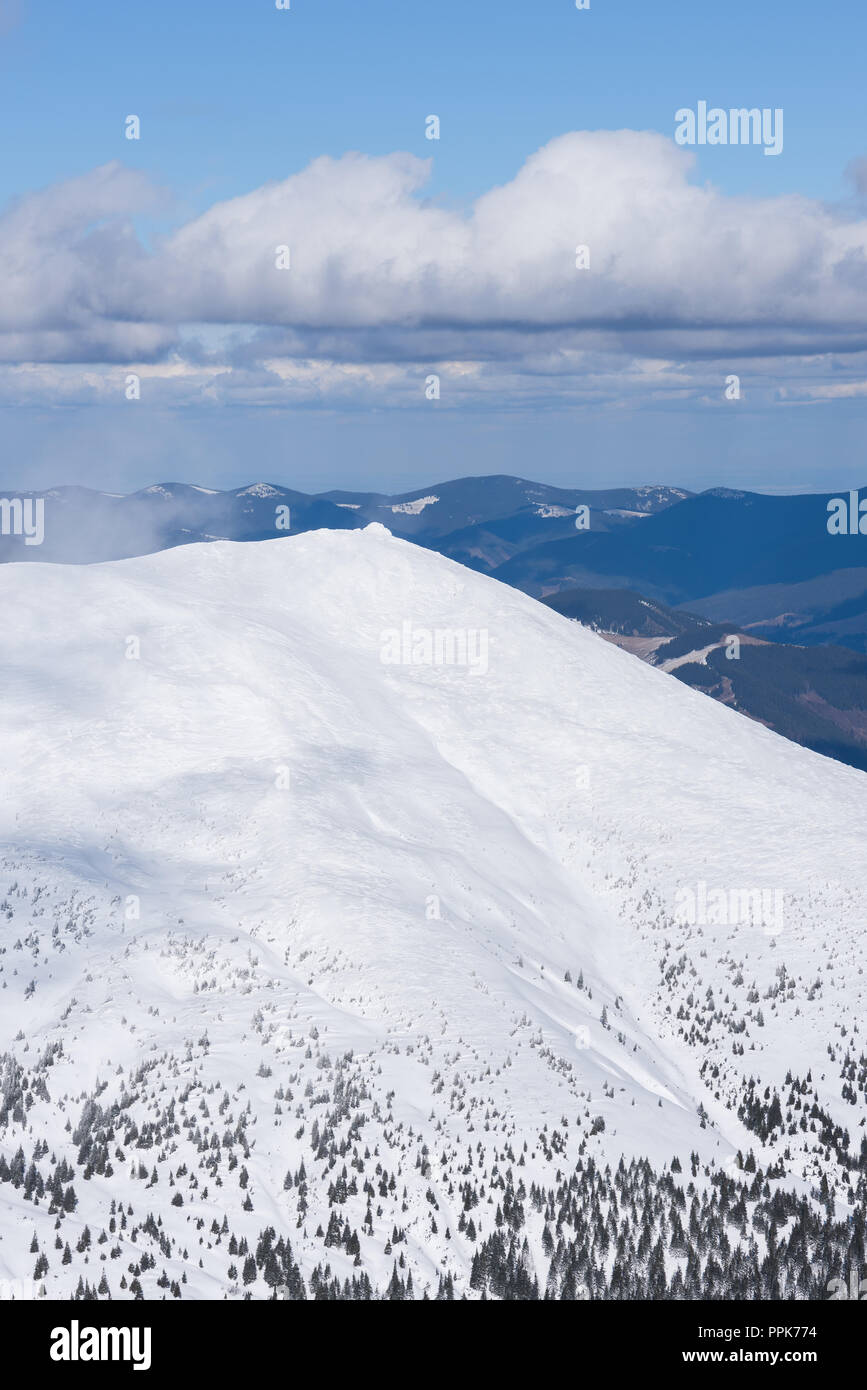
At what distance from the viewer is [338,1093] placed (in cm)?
4869

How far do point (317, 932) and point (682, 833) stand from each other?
38.0 meters

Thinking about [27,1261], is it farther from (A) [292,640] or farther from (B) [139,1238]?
(A) [292,640]

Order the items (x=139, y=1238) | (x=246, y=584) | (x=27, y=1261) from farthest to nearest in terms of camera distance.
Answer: (x=246, y=584), (x=139, y=1238), (x=27, y=1261)

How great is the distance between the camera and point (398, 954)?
6319cm

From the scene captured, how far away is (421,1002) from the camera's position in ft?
193

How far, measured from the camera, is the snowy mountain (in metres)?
40.4

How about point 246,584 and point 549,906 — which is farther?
point 246,584

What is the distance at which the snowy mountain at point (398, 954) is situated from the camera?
4041cm

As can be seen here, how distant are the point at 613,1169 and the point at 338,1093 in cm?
1209
